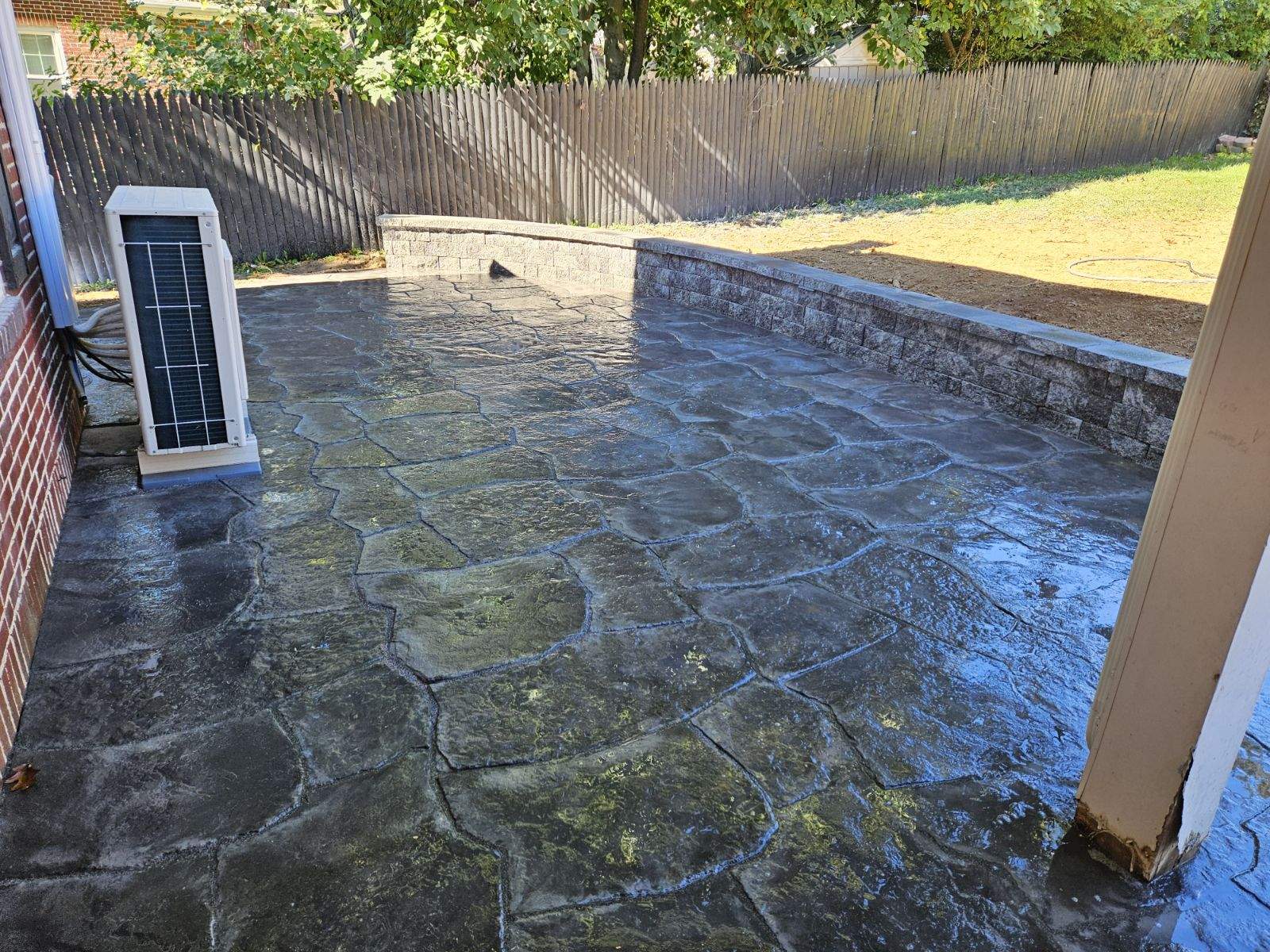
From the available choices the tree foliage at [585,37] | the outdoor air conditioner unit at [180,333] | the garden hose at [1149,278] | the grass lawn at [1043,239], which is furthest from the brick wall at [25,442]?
the garden hose at [1149,278]

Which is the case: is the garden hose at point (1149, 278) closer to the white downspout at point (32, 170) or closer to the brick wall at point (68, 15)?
the white downspout at point (32, 170)

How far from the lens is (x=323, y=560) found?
10.3 feet

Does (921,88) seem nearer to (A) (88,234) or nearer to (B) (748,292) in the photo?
(B) (748,292)

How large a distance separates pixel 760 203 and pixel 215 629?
10523 mm

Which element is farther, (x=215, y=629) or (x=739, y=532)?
(x=739, y=532)

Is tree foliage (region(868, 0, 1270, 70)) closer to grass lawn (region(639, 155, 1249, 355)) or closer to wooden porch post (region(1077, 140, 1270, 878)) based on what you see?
grass lawn (region(639, 155, 1249, 355))

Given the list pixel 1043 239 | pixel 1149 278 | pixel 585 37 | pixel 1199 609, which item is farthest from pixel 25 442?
pixel 585 37

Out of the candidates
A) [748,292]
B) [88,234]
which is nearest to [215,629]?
[748,292]

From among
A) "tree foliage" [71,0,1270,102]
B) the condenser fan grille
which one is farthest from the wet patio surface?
"tree foliage" [71,0,1270,102]

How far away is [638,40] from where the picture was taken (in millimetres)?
12305

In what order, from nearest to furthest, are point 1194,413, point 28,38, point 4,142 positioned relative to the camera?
1. point 1194,413
2. point 4,142
3. point 28,38

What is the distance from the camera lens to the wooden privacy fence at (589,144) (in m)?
8.31

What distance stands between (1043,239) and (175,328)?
7693 millimetres

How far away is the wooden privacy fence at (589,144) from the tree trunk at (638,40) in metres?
1.95
